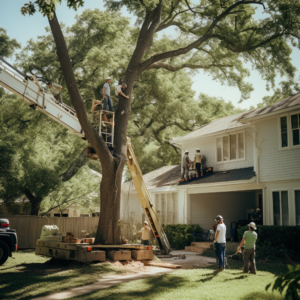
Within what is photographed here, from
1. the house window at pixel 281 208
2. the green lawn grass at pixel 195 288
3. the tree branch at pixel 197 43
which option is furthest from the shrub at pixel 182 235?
the tree branch at pixel 197 43

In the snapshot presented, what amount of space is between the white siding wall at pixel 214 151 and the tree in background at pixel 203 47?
3.16 m

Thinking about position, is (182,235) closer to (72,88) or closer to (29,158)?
(29,158)

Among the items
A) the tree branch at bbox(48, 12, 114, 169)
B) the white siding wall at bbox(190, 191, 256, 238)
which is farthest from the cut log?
the white siding wall at bbox(190, 191, 256, 238)

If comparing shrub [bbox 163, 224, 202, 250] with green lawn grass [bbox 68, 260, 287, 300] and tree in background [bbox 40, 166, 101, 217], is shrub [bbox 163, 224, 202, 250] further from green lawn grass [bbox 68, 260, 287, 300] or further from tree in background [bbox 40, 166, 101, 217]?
Result: green lawn grass [bbox 68, 260, 287, 300]

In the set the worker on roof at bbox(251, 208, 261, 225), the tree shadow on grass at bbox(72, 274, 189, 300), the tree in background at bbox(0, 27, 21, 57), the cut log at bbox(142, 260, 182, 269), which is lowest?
the cut log at bbox(142, 260, 182, 269)

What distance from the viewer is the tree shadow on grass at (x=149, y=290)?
8.18 meters

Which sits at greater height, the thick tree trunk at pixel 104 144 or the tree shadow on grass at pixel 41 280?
the thick tree trunk at pixel 104 144

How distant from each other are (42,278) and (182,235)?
11090mm

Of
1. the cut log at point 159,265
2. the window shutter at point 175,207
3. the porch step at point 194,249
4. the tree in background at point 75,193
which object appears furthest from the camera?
the tree in background at point 75,193

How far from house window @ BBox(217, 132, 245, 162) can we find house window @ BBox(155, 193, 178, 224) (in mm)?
4078

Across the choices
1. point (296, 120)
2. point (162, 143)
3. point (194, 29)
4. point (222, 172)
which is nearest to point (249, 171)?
point (222, 172)

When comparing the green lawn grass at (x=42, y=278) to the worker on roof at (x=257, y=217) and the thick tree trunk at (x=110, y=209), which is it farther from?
the worker on roof at (x=257, y=217)

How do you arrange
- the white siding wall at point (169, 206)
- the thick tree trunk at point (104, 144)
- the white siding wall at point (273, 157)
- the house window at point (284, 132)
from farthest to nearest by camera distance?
1. the white siding wall at point (169, 206)
2. the house window at point (284, 132)
3. the white siding wall at point (273, 157)
4. the thick tree trunk at point (104, 144)

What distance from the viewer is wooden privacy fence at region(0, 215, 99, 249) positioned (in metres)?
20.8
